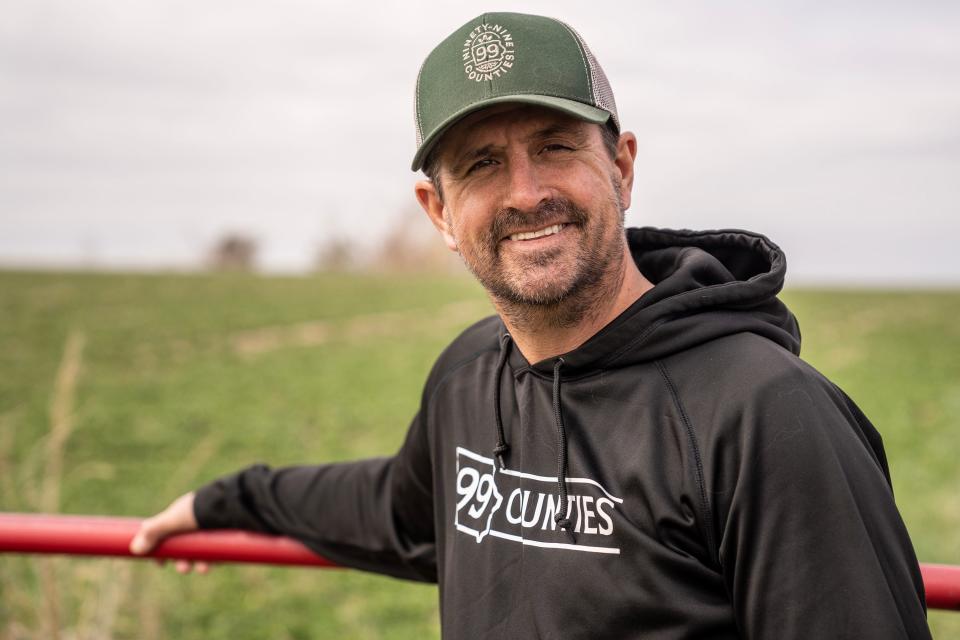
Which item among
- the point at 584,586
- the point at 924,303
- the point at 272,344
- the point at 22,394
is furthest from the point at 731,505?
the point at 924,303

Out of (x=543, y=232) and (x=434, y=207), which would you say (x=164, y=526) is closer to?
(x=434, y=207)

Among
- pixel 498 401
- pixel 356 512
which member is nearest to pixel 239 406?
pixel 356 512

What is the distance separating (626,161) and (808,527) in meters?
0.96

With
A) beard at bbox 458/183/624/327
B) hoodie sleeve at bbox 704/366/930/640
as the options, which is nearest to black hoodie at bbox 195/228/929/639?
hoodie sleeve at bbox 704/366/930/640

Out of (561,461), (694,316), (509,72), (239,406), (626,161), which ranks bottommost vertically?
(239,406)

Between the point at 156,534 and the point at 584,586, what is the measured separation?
1.12 meters

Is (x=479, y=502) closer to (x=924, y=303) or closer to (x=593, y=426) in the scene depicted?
(x=593, y=426)

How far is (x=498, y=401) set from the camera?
6.36ft

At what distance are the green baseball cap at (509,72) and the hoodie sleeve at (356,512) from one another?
84 cm

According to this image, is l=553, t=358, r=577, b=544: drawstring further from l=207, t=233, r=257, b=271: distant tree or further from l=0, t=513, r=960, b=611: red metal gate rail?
l=207, t=233, r=257, b=271: distant tree

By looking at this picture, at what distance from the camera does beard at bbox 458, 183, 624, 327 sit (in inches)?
69.3

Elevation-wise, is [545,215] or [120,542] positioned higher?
[545,215]

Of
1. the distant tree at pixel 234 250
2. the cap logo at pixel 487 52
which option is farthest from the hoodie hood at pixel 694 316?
the distant tree at pixel 234 250

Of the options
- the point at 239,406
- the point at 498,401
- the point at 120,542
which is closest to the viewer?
the point at 498,401
